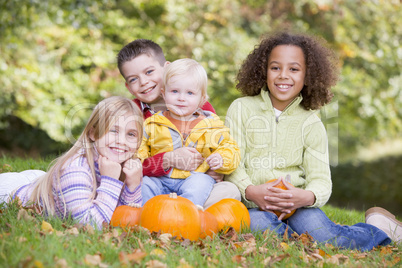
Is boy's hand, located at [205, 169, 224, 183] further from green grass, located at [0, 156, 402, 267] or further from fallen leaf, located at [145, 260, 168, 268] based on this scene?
fallen leaf, located at [145, 260, 168, 268]

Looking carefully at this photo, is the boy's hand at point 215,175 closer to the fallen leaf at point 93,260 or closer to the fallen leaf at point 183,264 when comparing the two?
the fallen leaf at point 183,264

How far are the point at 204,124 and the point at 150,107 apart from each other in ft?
→ 2.22

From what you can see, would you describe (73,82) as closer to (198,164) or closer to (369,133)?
(198,164)

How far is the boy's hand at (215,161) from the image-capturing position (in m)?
3.25

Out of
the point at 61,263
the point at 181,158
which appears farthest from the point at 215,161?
the point at 61,263

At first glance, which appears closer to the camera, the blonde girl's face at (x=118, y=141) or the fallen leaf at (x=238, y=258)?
the fallen leaf at (x=238, y=258)

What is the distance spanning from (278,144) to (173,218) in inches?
51.3

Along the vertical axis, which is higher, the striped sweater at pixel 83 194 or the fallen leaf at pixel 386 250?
the striped sweater at pixel 83 194

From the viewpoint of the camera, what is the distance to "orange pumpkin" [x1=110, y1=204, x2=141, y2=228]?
2865 mm

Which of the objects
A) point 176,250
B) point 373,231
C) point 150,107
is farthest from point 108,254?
point 373,231

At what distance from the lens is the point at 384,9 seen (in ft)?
29.3

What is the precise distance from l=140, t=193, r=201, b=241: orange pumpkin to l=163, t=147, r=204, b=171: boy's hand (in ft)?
1.58

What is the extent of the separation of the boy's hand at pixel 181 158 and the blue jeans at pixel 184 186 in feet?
0.37

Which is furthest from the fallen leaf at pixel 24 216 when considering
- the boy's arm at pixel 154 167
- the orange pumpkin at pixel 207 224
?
the orange pumpkin at pixel 207 224
